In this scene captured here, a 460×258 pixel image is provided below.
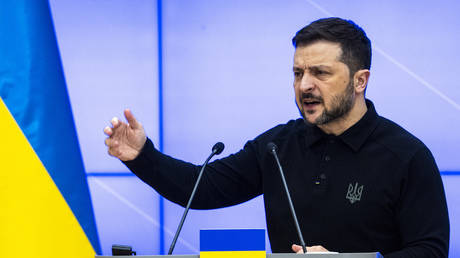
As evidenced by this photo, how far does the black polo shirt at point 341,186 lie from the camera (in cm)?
176

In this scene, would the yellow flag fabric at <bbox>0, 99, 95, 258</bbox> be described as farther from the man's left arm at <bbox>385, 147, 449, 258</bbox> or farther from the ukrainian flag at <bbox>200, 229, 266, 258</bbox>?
the man's left arm at <bbox>385, 147, 449, 258</bbox>

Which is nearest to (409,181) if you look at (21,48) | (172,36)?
(21,48)

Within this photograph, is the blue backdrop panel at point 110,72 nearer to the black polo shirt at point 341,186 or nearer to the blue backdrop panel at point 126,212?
the blue backdrop panel at point 126,212

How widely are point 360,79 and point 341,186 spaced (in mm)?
379

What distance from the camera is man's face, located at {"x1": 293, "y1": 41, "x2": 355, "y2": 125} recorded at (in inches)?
74.5

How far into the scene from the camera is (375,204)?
1812 millimetres

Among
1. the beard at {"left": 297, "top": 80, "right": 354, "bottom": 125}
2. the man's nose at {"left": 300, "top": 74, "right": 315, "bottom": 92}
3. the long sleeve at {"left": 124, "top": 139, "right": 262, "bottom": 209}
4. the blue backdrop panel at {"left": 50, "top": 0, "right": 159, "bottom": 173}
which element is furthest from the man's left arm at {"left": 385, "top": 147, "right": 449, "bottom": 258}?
the blue backdrop panel at {"left": 50, "top": 0, "right": 159, "bottom": 173}

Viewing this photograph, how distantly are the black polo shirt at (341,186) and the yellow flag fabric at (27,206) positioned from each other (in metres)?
0.33

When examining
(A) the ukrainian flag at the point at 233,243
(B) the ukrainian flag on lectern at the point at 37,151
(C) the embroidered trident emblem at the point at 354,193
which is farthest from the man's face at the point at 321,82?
(B) the ukrainian flag on lectern at the point at 37,151

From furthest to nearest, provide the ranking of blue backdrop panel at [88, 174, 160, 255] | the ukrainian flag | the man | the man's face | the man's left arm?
blue backdrop panel at [88, 174, 160, 255]
the man's face
the man
the man's left arm
the ukrainian flag

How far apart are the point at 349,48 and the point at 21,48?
43.8 inches

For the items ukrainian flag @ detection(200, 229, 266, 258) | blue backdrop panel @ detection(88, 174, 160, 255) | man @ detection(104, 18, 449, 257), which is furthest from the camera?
blue backdrop panel @ detection(88, 174, 160, 255)

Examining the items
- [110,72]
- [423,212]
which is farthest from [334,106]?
[110,72]

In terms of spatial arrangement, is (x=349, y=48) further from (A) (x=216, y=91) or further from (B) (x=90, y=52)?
(B) (x=90, y=52)
